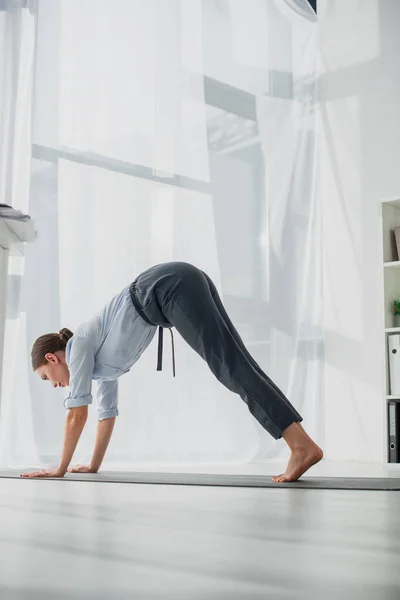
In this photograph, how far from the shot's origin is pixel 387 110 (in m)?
4.65

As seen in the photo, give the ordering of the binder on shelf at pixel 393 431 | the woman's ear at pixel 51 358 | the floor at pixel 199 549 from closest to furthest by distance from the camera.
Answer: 1. the floor at pixel 199 549
2. the woman's ear at pixel 51 358
3. the binder on shelf at pixel 393 431

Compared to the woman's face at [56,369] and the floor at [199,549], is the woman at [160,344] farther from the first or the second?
the floor at [199,549]

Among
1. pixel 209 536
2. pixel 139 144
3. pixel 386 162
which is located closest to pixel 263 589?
pixel 209 536

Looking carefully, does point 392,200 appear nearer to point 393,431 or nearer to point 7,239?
point 393,431

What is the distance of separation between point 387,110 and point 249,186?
1.00m

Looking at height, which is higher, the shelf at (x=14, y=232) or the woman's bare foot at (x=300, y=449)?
the shelf at (x=14, y=232)

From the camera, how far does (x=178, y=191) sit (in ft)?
13.7

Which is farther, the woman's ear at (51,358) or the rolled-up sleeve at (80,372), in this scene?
the woman's ear at (51,358)

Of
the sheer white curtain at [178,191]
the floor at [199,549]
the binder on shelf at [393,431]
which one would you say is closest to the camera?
the floor at [199,549]

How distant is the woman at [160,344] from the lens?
2061 millimetres

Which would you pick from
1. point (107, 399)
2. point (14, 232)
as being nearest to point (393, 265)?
point (107, 399)

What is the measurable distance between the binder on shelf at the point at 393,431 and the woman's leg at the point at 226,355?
76.2 inches

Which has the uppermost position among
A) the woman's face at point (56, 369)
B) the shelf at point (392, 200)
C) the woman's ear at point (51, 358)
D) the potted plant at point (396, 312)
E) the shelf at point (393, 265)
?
the shelf at point (392, 200)

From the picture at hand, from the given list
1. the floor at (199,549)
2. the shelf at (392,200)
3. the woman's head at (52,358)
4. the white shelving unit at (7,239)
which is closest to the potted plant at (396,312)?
the shelf at (392,200)
